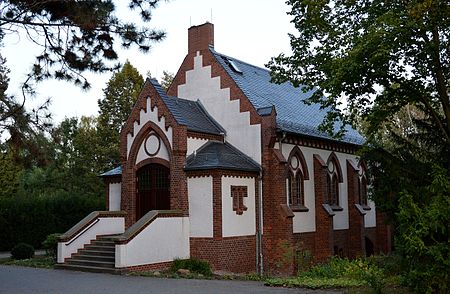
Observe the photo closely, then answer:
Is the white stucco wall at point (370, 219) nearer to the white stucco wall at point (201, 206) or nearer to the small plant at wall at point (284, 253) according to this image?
the small plant at wall at point (284, 253)

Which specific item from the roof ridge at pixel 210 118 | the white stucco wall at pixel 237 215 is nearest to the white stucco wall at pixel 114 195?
the roof ridge at pixel 210 118

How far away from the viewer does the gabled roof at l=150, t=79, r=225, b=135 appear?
2166cm

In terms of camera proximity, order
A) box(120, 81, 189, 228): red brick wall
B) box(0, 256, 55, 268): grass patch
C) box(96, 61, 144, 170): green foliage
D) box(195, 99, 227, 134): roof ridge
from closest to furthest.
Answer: box(120, 81, 189, 228): red brick wall → box(0, 256, 55, 268): grass patch → box(195, 99, 227, 134): roof ridge → box(96, 61, 144, 170): green foliage

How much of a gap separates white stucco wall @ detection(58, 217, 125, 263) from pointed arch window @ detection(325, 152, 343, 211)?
35.0ft

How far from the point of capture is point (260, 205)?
881 inches

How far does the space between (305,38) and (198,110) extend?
8.15 metres

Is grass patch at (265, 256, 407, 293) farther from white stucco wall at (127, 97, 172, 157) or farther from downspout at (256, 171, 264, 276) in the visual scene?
white stucco wall at (127, 97, 172, 157)

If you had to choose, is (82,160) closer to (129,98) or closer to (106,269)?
(129,98)

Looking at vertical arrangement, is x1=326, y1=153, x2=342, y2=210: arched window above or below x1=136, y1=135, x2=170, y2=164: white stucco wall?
below

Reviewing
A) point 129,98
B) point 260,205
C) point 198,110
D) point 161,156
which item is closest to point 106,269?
point 161,156

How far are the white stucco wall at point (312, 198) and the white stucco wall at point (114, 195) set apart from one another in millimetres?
7801

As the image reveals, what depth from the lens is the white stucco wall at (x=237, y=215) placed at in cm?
2059

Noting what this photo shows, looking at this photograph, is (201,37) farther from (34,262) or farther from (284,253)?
(34,262)

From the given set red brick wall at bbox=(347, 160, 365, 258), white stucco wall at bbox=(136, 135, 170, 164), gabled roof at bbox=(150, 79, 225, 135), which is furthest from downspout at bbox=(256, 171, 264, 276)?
red brick wall at bbox=(347, 160, 365, 258)
